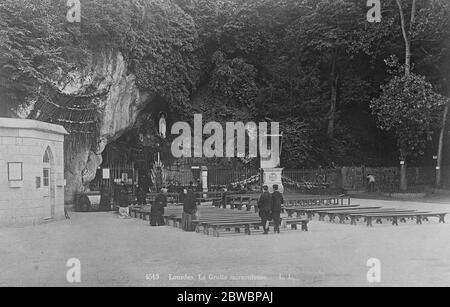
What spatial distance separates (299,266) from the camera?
9.98 meters

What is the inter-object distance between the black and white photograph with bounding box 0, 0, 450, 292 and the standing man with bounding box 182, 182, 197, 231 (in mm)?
40

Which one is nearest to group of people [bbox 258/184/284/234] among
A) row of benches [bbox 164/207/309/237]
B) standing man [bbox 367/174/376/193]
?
row of benches [bbox 164/207/309/237]

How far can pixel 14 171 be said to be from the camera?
17.0 metres

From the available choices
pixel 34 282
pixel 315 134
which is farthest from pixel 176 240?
pixel 315 134

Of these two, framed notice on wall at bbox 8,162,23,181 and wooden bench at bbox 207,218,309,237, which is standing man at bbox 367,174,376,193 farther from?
framed notice on wall at bbox 8,162,23,181

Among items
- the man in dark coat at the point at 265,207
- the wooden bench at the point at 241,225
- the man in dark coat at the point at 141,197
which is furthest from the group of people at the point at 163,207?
the man in dark coat at the point at 141,197

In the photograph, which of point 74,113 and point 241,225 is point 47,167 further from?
point 74,113

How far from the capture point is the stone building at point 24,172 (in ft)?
55.7

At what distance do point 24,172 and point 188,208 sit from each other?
5.03 m

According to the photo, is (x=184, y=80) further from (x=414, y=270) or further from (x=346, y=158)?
(x=414, y=270)

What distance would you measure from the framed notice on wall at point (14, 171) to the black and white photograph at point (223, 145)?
0.13 ft

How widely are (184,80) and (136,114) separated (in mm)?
4272

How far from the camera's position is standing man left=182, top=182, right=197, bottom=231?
16531mm

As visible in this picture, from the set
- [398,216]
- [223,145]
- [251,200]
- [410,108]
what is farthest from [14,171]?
Result: [410,108]
